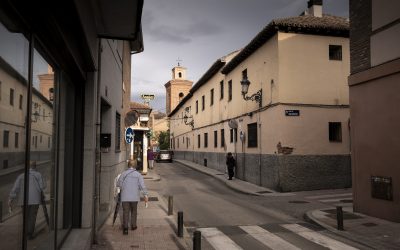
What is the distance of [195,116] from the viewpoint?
38.6 metres

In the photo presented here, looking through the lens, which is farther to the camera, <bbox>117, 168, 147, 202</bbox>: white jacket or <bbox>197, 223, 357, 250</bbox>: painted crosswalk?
<bbox>117, 168, 147, 202</bbox>: white jacket

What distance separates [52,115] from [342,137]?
14923 mm

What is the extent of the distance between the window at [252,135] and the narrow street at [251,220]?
3398 millimetres

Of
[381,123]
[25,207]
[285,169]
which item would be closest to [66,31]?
[25,207]

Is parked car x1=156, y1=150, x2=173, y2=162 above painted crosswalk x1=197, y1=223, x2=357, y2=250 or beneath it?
above

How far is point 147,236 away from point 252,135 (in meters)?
12.8

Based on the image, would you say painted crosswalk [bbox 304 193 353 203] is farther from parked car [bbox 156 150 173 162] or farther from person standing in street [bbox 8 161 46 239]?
parked car [bbox 156 150 173 162]

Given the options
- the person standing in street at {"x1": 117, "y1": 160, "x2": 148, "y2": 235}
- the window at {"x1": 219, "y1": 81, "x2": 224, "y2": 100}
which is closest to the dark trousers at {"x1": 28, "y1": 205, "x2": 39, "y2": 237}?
the person standing in street at {"x1": 117, "y1": 160, "x2": 148, "y2": 235}

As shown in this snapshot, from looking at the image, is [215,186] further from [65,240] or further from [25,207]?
[25,207]

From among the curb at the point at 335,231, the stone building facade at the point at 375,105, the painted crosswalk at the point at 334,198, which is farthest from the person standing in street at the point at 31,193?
the painted crosswalk at the point at 334,198

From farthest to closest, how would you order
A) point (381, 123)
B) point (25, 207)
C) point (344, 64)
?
point (344, 64) < point (381, 123) < point (25, 207)

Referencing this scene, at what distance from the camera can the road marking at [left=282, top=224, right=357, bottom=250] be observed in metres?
7.93

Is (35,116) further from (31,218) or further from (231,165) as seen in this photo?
(231,165)

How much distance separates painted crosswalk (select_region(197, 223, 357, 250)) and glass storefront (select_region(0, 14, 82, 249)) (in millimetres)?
3464
